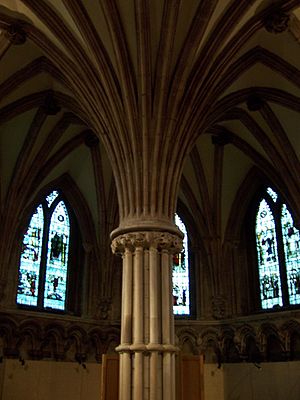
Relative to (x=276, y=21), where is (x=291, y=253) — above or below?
below

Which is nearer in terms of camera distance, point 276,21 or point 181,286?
point 276,21

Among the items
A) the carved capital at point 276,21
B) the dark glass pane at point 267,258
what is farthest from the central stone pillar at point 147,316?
the dark glass pane at point 267,258

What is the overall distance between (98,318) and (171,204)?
22.6 ft

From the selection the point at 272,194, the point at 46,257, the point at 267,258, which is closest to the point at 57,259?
the point at 46,257

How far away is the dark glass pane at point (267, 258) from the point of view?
55.6 feet

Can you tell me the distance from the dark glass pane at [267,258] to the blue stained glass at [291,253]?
1.19ft

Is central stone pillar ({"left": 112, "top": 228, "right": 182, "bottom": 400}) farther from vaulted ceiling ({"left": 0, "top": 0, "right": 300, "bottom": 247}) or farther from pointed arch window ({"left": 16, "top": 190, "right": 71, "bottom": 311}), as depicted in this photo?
pointed arch window ({"left": 16, "top": 190, "right": 71, "bottom": 311})

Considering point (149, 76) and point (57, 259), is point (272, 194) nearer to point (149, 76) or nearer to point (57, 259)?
point (57, 259)

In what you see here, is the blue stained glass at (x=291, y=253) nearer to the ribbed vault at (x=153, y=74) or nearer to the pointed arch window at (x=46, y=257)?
the ribbed vault at (x=153, y=74)

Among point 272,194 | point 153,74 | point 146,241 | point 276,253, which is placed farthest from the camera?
point 272,194

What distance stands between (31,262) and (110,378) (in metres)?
6.92

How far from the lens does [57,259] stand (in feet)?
57.1

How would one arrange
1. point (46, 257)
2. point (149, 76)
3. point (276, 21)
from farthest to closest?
point (46, 257) → point (276, 21) → point (149, 76)

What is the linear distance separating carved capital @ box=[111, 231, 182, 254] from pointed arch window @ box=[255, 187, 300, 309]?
279 inches
